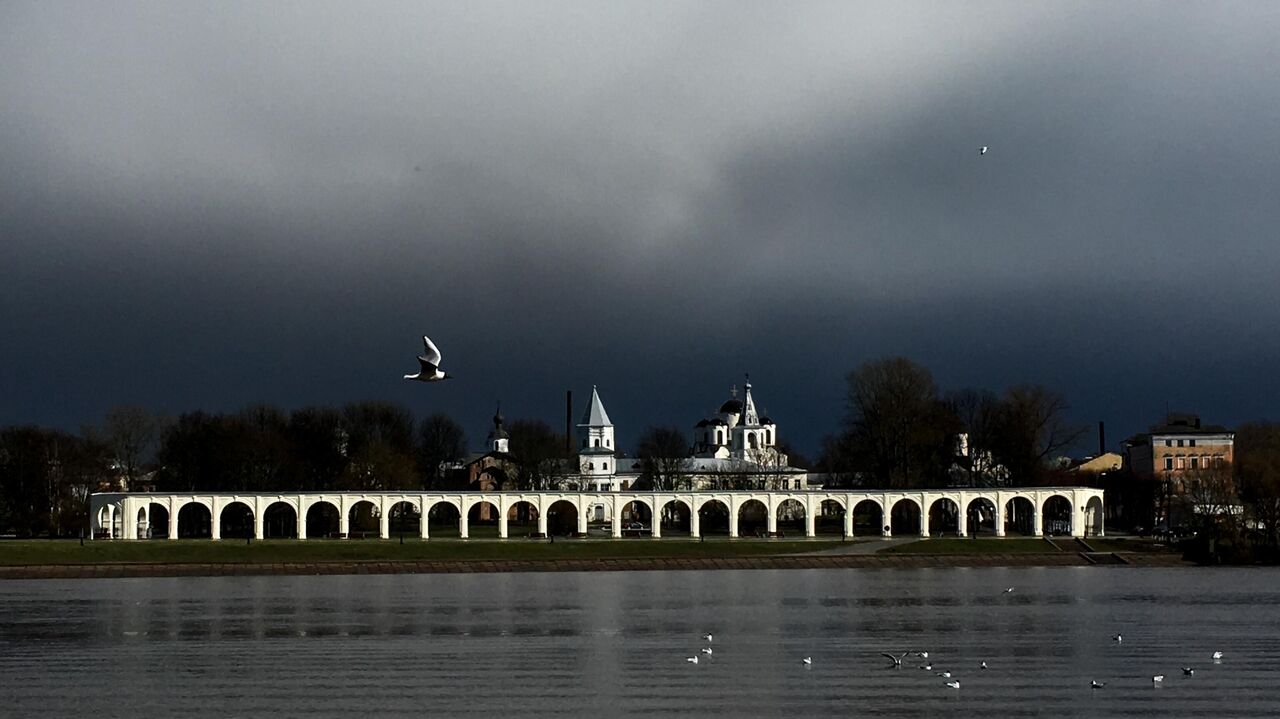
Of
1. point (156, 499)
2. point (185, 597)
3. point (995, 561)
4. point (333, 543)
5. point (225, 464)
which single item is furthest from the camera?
point (225, 464)

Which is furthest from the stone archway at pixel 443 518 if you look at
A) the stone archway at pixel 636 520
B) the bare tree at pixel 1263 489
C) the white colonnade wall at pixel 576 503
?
the bare tree at pixel 1263 489

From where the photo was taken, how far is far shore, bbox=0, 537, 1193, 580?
9025 cm

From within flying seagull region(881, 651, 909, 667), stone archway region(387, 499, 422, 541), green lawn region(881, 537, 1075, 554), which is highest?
stone archway region(387, 499, 422, 541)

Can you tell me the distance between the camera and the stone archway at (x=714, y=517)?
411ft

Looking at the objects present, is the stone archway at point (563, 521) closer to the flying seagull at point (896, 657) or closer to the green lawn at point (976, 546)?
the green lawn at point (976, 546)

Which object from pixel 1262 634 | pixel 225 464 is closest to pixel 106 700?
pixel 1262 634

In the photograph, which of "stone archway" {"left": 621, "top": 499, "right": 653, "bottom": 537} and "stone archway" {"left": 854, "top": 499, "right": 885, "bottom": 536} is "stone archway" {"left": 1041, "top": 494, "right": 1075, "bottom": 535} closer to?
"stone archway" {"left": 854, "top": 499, "right": 885, "bottom": 536}

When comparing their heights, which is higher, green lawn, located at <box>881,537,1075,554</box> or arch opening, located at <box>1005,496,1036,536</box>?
arch opening, located at <box>1005,496,1036,536</box>

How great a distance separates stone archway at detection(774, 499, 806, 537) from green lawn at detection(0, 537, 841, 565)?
16.0 metres

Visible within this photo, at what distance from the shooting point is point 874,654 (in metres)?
44.0

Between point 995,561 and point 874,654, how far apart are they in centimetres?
5265

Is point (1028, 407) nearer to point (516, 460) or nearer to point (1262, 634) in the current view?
point (516, 460)

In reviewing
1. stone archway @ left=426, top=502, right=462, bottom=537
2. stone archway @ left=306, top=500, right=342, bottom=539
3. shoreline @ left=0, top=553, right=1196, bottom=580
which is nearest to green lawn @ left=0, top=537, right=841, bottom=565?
shoreline @ left=0, top=553, right=1196, bottom=580

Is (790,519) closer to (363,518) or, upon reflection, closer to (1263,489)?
(363,518)
